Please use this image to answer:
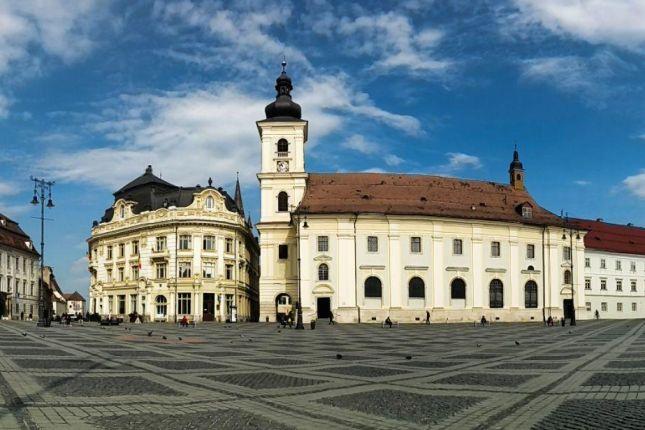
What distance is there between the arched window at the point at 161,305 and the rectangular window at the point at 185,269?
3.54 m

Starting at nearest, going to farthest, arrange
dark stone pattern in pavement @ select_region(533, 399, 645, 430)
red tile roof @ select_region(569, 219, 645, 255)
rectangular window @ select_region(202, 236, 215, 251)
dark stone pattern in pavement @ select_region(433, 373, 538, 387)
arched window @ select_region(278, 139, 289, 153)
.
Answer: dark stone pattern in pavement @ select_region(533, 399, 645, 430)
dark stone pattern in pavement @ select_region(433, 373, 538, 387)
arched window @ select_region(278, 139, 289, 153)
rectangular window @ select_region(202, 236, 215, 251)
red tile roof @ select_region(569, 219, 645, 255)

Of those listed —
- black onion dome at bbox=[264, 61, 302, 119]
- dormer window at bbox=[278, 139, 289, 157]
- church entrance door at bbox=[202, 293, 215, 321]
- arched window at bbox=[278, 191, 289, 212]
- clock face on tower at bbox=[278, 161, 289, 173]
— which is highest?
black onion dome at bbox=[264, 61, 302, 119]

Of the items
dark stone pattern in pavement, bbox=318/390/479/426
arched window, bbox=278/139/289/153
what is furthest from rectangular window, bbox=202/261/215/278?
dark stone pattern in pavement, bbox=318/390/479/426

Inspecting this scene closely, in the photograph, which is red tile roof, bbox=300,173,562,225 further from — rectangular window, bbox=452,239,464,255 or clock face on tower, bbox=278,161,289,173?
clock face on tower, bbox=278,161,289,173

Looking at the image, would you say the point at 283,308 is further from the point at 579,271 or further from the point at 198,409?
the point at 198,409

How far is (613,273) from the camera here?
308 ft

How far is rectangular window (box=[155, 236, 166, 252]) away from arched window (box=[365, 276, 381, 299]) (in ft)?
81.5

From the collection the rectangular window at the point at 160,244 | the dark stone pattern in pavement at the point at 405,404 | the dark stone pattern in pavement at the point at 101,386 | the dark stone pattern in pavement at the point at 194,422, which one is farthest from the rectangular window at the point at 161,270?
the dark stone pattern in pavement at the point at 194,422

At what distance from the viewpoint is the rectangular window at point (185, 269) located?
7531cm

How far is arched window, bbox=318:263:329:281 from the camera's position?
6738cm

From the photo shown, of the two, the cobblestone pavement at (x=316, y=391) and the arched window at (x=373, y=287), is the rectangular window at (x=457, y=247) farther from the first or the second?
the cobblestone pavement at (x=316, y=391)

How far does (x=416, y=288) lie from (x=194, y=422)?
196ft

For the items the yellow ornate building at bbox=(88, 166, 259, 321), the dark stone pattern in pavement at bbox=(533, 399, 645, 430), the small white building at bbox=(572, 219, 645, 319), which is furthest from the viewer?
the small white building at bbox=(572, 219, 645, 319)

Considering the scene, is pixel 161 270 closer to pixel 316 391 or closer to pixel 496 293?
pixel 496 293
